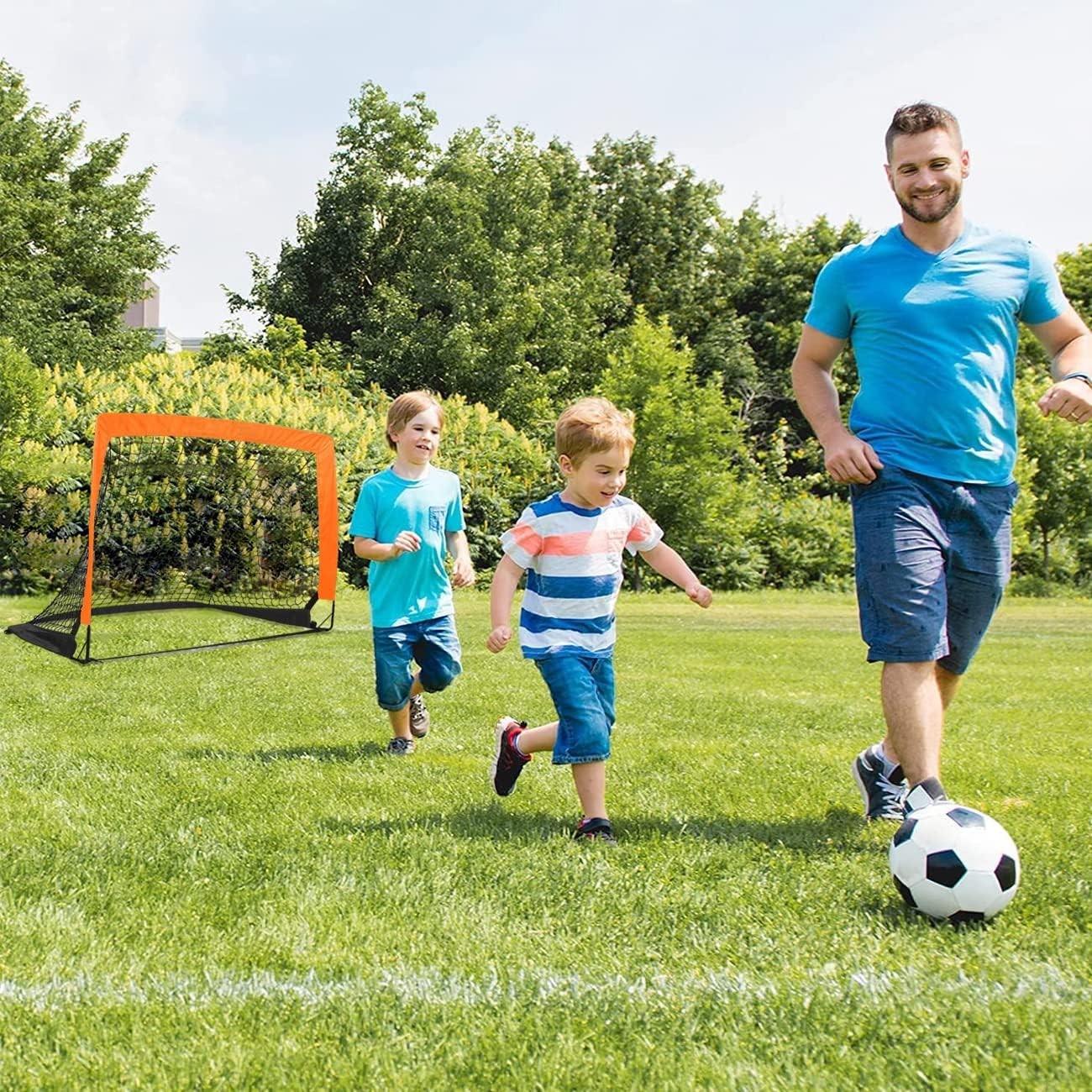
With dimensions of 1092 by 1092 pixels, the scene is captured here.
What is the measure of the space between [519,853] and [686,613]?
12804 millimetres

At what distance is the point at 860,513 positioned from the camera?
4008 millimetres

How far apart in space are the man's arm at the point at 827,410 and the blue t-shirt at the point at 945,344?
0.29 feet

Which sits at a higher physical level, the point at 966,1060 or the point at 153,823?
the point at 966,1060

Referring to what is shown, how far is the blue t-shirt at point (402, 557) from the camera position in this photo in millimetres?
6027

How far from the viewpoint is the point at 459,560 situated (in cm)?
611

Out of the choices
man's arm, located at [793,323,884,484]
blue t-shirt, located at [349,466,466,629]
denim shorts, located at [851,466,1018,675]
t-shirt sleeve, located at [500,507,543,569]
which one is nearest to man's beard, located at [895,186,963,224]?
man's arm, located at [793,323,884,484]

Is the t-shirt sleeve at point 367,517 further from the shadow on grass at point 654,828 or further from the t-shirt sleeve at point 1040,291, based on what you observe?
the t-shirt sleeve at point 1040,291

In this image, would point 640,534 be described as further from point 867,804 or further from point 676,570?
point 867,804

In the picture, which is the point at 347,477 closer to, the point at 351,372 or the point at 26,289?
the point at 351,372

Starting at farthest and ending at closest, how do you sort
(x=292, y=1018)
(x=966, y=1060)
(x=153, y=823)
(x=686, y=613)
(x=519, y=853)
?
Answer: (x=686, y=613)
(x=153, y=823)
(x=519, y=853)
(x=292, y=1018)
(x=966, y=1060)

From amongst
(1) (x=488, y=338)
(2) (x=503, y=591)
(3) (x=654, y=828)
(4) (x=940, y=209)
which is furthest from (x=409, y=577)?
(1) (x=488, y=338)

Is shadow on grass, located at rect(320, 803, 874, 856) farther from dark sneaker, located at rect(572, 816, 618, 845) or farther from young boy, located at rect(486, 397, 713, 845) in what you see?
young boy, located at rect(486, 397, 713, 845)

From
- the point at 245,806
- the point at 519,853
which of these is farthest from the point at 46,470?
the point at 519,853

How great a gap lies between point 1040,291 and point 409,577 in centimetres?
321
